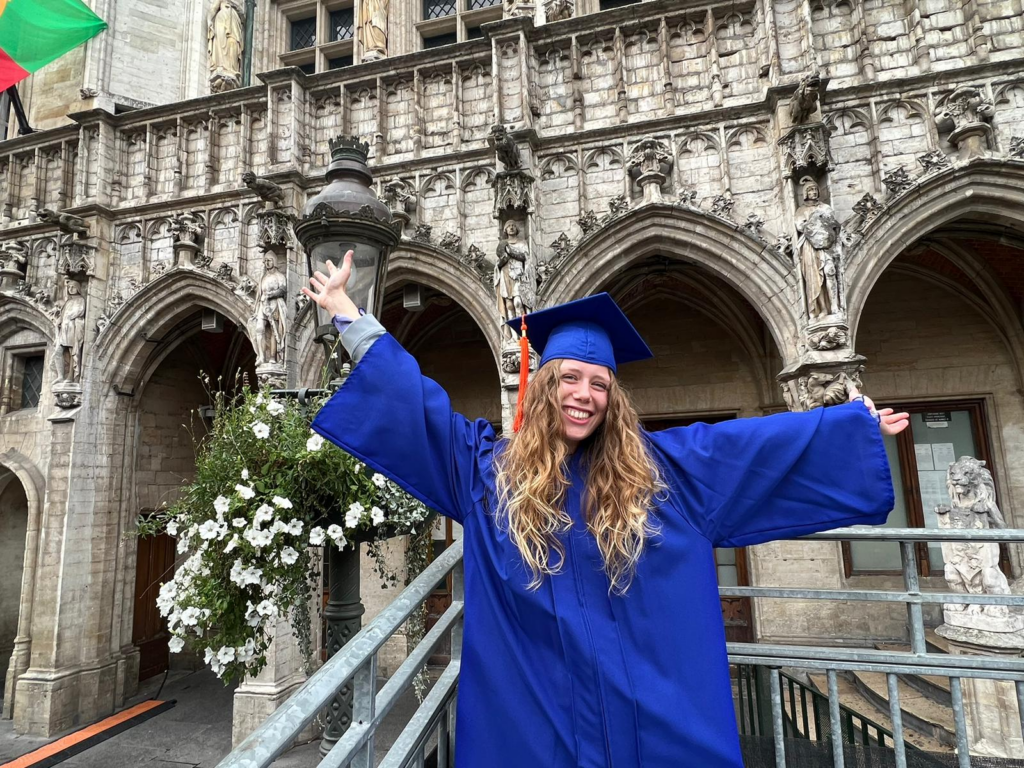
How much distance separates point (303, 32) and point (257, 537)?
12.1m

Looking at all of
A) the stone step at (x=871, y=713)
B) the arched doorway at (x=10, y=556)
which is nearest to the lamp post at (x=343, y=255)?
the stone step at (x=871, y=713)

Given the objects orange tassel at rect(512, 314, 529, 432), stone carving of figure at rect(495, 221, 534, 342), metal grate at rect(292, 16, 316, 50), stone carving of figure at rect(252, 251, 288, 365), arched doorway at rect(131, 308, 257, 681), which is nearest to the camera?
orange tassel at rect(512, 314, 529, 432)

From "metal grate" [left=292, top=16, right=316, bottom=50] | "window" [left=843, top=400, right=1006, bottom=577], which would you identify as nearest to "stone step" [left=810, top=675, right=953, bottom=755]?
"window" [left=843, top=400, right=1006, bottom=577]

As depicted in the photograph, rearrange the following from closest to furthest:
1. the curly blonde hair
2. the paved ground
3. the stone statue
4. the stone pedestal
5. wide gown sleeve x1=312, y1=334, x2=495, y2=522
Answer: the curly blonde hair, wide gown sleeve x1=312, y1=334, x2=495, y2=522, the stone pedestal, the stone statue, the paved ground

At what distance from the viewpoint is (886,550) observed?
24.9 ft

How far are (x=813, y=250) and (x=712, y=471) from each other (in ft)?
→ 16.3

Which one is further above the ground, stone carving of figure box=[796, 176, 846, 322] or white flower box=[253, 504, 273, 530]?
stone carving of figure box=[796, 176, 846, 322]

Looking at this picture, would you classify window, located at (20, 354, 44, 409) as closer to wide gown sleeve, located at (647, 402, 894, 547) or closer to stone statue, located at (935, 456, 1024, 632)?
wide gown sleeve, located at (647, 402, 894, 547)

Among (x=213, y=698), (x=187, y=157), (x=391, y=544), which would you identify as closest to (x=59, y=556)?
(x=213, y=698)

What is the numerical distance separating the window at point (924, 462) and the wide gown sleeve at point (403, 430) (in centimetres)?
777

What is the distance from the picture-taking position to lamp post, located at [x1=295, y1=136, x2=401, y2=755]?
8.28ft

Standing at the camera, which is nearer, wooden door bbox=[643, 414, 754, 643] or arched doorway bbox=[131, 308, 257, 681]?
wooden door bbox=[643, 414, 754, 643]

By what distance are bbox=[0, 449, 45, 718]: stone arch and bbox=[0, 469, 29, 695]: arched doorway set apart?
0.60m

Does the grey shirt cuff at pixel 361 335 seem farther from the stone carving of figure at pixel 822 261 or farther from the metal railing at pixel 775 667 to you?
the stone carving of figure at pixel 822 261
